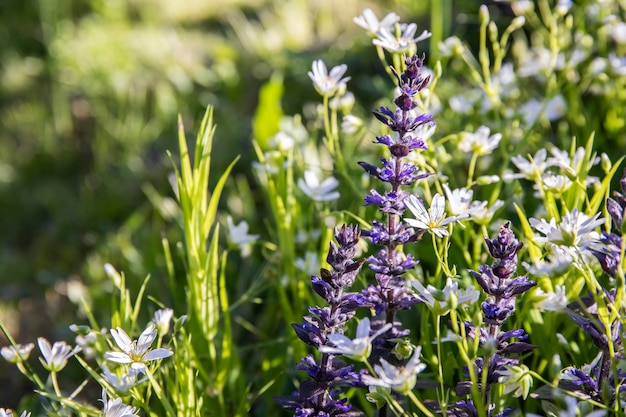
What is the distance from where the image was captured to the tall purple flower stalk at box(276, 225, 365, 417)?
101 centimetres

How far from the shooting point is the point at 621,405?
39.3 inches

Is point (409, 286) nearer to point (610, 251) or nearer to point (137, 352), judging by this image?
point (610, 251)

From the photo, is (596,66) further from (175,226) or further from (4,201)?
(4,201)

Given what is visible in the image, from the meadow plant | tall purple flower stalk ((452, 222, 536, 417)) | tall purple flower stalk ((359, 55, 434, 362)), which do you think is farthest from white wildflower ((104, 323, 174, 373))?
tall purple flower stalk ((452, 222, 536, 417))

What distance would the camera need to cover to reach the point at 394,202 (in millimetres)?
1051

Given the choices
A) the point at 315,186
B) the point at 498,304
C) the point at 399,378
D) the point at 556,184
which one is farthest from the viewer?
the point at 315,186

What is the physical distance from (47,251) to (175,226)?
29.2 inches

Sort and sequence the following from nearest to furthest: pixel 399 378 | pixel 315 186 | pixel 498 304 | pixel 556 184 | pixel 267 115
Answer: pixel 399 378
pixel 498 304
pixel 556 184
pixel 315 186
pixel 267 115

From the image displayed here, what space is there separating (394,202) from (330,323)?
221mm

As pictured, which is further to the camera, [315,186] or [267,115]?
[267,115]

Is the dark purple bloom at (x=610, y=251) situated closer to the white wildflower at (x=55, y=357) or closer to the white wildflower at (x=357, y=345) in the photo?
the white wildflower at (x=357, y=345)

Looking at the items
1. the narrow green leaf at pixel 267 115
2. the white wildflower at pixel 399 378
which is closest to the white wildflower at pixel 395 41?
the white wildflower at pixel 399 378

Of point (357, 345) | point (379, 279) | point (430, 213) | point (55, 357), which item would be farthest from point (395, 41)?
point (55, 357)

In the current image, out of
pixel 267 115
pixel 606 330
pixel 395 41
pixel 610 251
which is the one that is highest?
pixel 395 41
